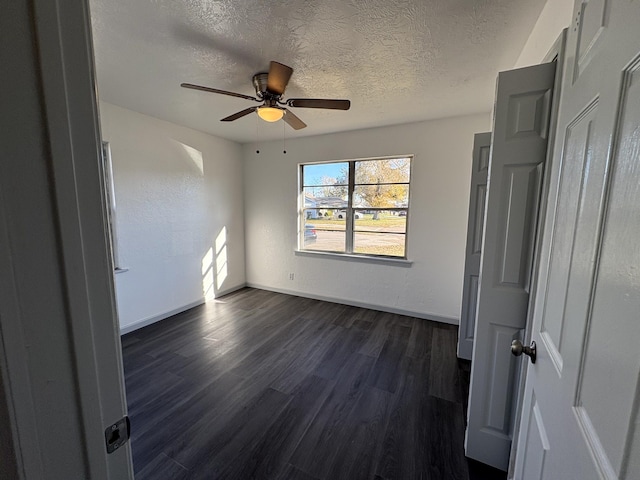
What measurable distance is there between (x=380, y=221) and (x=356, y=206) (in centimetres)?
42

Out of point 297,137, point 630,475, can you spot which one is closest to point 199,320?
→ point 297,137

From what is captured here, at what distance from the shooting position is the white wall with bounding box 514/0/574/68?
1.22m

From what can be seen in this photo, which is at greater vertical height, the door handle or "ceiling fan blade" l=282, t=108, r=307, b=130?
"ceiling fan blade" l=282, t=108, r=307, b=130

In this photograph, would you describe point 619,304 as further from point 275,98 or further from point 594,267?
point 275,98

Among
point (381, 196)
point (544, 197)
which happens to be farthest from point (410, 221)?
point (544, 197)

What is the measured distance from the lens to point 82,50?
45cm

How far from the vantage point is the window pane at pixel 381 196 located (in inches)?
143

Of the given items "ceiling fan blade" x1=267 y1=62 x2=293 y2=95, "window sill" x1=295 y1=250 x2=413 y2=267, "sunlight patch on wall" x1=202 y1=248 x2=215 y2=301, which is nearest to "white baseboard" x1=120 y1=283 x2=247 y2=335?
"sunlight patch on wall" x1=202 y1=248 x2=215 y2=301

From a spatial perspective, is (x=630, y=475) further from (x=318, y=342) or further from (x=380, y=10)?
(x=318, y=342)

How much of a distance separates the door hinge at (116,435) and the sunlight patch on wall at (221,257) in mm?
3942

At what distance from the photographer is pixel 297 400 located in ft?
6.74

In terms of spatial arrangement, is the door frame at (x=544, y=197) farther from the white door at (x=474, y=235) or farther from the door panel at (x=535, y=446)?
the white door at (x=474, y=235)

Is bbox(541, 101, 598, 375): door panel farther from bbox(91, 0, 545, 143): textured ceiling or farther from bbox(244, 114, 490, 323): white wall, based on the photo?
bbox(244, 114, 490, 323): white wall

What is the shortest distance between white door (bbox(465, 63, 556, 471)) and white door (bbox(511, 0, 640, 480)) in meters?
0.45
